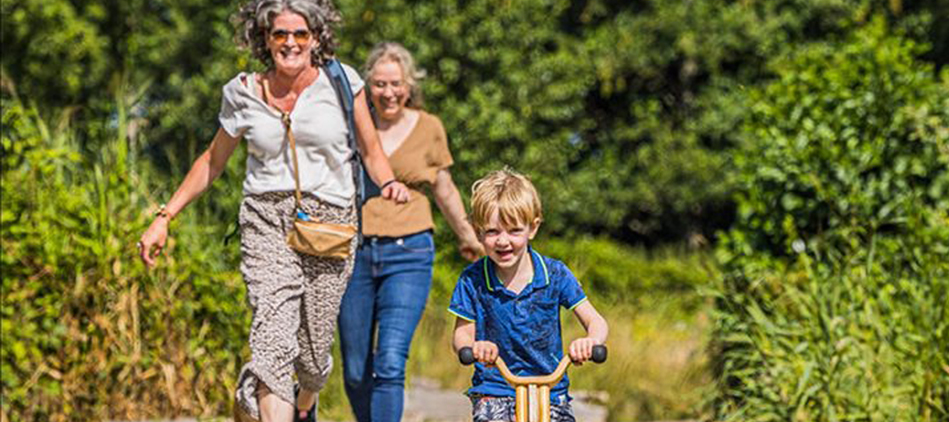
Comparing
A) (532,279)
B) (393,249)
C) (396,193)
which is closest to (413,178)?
(393,249)

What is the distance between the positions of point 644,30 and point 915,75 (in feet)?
28.1

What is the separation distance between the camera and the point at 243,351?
6.36m

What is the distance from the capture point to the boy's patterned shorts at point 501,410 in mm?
3764

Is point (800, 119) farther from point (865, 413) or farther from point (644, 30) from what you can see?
point (644, 30)

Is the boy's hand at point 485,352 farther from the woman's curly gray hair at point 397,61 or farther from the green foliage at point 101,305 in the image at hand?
the green foliage at point 101,305

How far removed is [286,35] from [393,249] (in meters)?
0.97

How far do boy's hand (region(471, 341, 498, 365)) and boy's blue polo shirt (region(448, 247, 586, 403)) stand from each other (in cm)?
Result: 28

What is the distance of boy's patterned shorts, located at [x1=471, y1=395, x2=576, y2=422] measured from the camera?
12.3ft

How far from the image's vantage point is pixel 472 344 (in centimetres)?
375

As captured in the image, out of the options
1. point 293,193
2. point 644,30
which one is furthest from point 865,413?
point 644,30

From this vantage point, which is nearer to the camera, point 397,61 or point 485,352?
point 485,352

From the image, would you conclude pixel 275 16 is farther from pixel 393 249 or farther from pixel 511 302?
pixel 511 302

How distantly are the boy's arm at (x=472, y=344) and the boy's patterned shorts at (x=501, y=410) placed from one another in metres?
0.17

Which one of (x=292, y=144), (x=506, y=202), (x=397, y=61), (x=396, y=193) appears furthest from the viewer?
(x=397, y=61)
